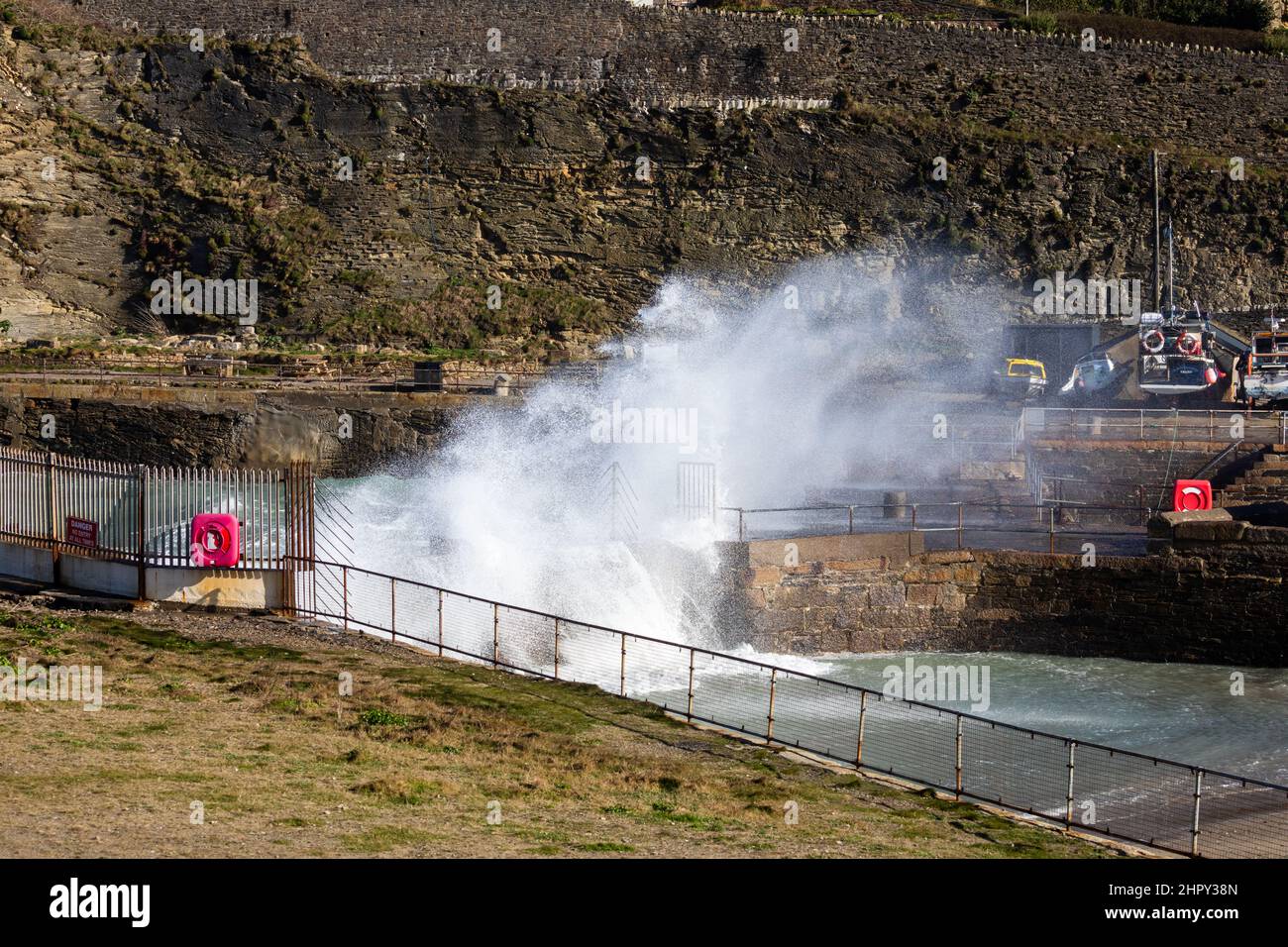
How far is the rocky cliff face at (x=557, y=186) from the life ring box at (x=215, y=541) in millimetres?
38482

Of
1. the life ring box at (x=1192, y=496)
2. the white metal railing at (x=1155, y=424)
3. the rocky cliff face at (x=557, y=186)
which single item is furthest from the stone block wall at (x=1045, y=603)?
the rocky cliff face at (x=557, y=186)

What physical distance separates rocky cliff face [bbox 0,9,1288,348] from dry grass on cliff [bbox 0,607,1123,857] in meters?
42.8

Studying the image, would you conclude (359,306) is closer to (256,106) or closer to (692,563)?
(256,106)

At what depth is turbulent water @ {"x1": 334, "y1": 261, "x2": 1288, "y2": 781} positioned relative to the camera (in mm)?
27812

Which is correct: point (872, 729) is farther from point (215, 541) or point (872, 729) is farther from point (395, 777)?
point (215, 541)

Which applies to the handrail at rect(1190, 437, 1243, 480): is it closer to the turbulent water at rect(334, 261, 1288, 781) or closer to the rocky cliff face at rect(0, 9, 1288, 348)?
the turbulent water at rect(334, 261, 1288, 781)

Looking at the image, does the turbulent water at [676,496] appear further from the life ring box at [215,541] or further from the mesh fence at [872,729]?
the life ring box at [215,541]

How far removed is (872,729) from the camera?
78.8ft

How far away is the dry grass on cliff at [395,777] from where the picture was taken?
625 inches

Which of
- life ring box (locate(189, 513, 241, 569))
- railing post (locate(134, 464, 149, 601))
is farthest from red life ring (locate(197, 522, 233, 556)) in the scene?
railing post (locate(134, 464, 149, 601))

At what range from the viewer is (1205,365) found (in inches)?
1849

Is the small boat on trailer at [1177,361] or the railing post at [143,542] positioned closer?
the railing post at [143,542]

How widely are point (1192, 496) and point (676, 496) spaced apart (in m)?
9.67

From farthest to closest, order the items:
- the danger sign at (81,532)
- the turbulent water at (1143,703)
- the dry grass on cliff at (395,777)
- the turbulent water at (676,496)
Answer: the turbulent water at (676,496)
the danger sign at (81,532)
the turbulent water at (1143,703)
the dry grass on cliff at (395,777)
